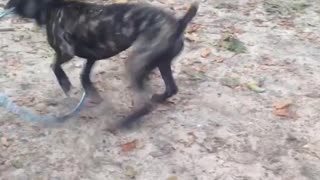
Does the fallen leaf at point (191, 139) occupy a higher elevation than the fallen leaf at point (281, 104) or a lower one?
lower

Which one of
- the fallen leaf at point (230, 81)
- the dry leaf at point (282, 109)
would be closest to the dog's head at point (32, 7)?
the fallen leaf at point (230, 81)

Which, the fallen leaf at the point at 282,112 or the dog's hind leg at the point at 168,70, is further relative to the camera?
the fallen leaf at the point at 282,112

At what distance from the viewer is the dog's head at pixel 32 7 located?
4711 mm

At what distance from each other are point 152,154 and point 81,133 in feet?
1.80

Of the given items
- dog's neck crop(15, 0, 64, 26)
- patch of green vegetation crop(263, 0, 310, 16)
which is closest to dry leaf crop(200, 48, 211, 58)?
patch of green vegetation crop(263, 0, 310, 16)

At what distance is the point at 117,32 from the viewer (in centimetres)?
455

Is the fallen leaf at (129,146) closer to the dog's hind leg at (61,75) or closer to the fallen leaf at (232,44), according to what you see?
the dog's hind leg at (61,75)

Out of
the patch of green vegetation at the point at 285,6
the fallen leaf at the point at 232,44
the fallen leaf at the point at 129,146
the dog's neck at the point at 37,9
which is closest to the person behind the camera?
the fallen leaf at the point at 129,146

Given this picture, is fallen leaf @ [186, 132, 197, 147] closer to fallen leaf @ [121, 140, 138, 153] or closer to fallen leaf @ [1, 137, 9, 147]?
fallen leaf @ [121, 140, 138, 153]

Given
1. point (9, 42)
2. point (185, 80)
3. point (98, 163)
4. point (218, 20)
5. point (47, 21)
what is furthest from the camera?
point (218, 20)

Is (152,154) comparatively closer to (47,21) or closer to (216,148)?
(216,148)

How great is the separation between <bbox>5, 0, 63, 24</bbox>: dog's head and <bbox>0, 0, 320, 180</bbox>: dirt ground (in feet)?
2.28

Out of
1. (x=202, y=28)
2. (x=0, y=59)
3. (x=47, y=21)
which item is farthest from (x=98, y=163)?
(x=202, y=28)

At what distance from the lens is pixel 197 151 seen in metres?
4.62
